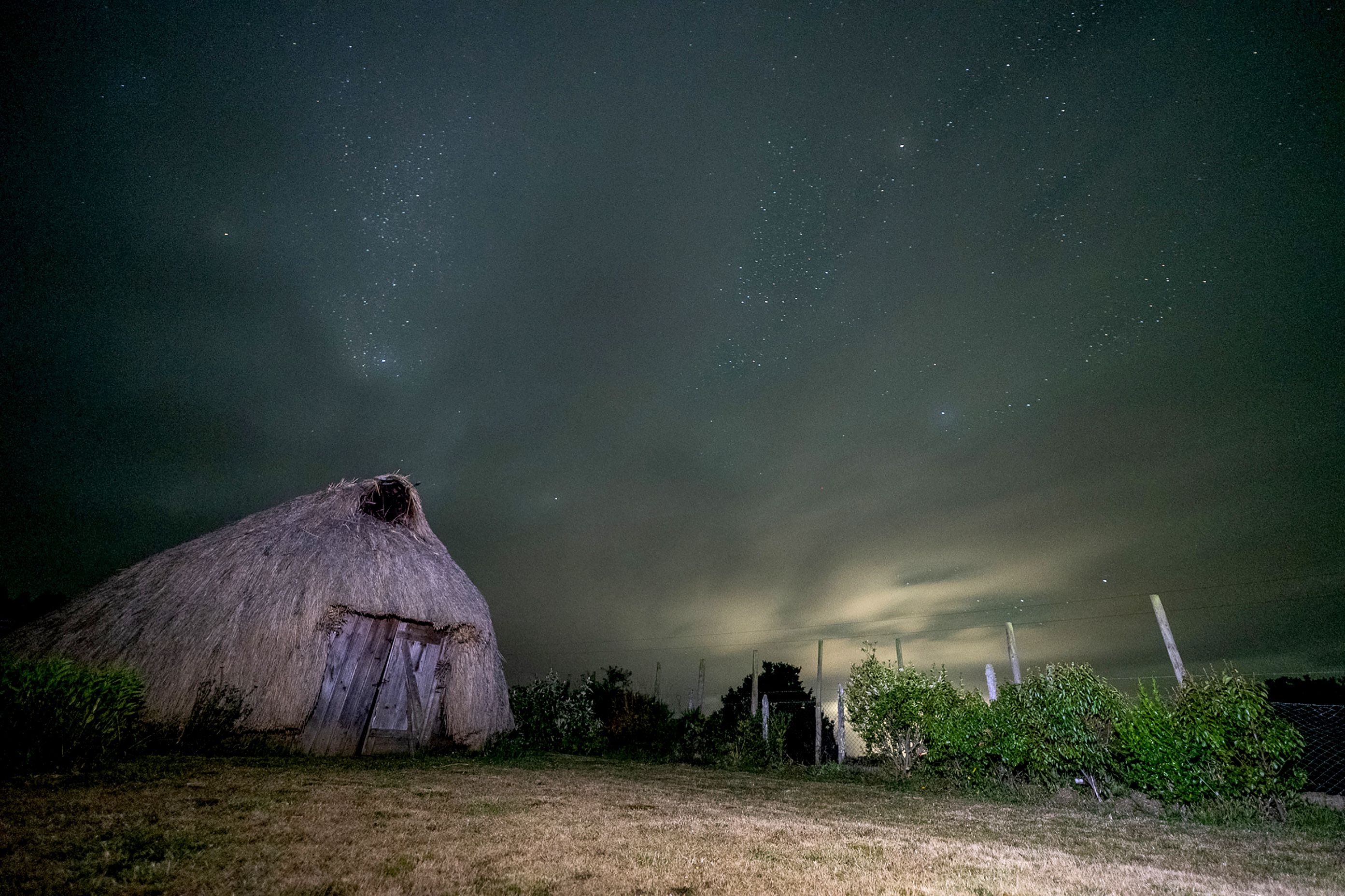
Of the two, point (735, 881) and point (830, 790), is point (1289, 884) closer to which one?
point (735, 881)

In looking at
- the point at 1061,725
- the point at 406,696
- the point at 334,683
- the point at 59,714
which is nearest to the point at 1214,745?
the point at 1061,725

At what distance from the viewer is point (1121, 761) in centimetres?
1069

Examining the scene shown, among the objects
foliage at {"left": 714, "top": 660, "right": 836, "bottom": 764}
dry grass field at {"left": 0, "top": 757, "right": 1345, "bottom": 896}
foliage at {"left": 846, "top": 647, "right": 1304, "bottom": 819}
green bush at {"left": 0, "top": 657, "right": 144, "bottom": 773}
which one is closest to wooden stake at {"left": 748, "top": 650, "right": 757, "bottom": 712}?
foliage at {"left": 714, "top": 660, "right": 836, "bottom": 764}

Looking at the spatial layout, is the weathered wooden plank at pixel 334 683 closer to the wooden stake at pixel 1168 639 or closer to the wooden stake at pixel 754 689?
the wooden stake at pixel 754 689

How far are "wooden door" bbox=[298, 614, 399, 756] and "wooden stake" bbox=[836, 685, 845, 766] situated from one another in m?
12.8

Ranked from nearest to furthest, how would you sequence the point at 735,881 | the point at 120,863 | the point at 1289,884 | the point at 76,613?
the point at 120,863 → the point at 735,881 → the point at 1289,884 → the point at 76,613

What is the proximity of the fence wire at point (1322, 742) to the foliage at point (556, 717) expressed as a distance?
55.8 feet

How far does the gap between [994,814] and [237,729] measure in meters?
13.7

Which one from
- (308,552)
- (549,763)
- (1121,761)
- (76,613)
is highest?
(308,552)

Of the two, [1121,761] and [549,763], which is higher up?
[1121,761]

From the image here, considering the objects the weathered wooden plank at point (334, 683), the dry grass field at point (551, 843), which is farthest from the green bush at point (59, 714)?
the weathered wooden plank at point (334, 683)

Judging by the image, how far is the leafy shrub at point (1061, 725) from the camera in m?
10.5

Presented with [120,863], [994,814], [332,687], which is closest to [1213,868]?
[994,814]

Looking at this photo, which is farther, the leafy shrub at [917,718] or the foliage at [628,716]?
the foliage at [628,716]
